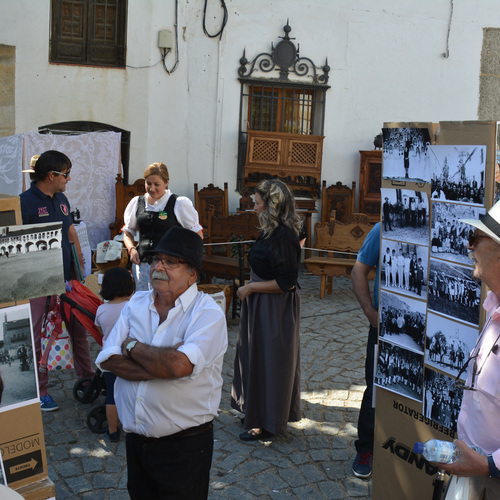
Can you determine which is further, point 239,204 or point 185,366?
point 239,204

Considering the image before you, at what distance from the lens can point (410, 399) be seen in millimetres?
3479

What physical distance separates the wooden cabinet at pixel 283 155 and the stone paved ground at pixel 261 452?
19.8 ft

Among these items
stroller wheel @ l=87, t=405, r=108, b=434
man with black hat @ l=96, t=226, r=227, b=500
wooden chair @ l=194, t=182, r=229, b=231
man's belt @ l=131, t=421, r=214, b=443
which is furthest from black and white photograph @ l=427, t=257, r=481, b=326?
wooden chair @ l=194, t=182, r=229, b=231

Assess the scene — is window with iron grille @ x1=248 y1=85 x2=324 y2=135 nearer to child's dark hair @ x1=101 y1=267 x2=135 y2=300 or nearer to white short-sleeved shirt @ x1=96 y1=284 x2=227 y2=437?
child's dark hair @ x1=101 y1=267 x2=135 y2=300

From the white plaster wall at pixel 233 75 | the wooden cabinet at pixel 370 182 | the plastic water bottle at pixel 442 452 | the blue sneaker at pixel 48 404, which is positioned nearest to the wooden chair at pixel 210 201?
the white plaster wall at pixel 233 75

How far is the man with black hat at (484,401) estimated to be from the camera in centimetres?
248

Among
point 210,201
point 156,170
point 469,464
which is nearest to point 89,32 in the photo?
point 210,201

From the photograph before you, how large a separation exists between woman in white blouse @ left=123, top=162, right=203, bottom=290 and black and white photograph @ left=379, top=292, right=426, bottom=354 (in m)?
2.87

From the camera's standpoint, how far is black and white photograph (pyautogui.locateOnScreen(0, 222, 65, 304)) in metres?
3.18

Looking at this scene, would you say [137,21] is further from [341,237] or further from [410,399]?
[410,399]

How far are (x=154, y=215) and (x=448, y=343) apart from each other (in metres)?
3.60

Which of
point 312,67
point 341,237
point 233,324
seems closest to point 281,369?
point 233,324

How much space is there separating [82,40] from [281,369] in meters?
8.94

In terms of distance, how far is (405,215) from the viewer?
339 cm
